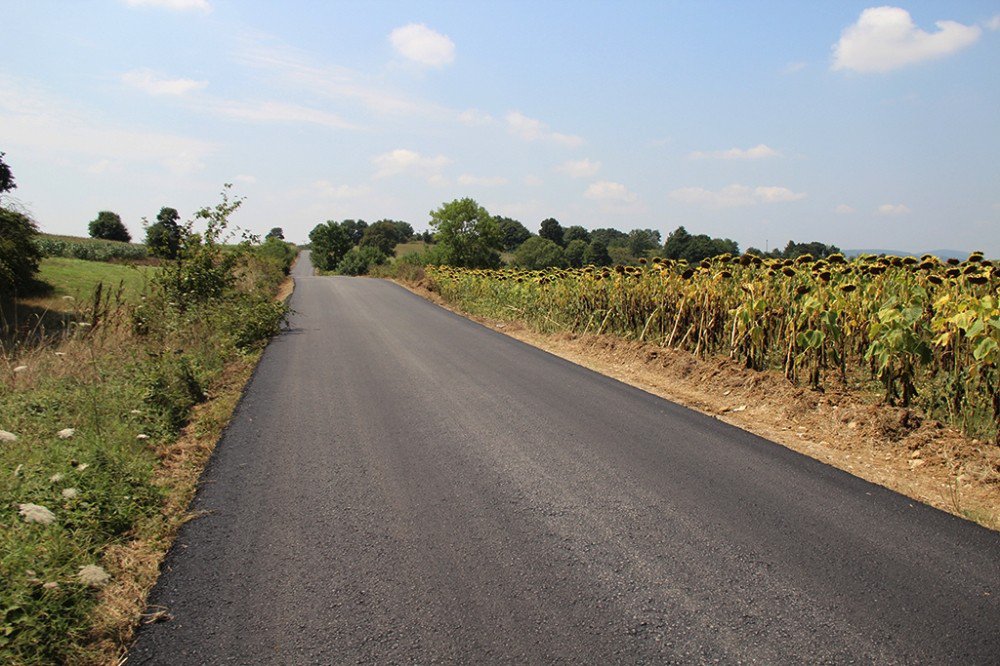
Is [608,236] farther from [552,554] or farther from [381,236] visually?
[552,554]

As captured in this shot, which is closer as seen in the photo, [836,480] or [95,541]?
[95,541]

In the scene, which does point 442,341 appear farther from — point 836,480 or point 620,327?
point 836,480

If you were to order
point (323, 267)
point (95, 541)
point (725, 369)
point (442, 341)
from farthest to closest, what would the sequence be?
point (323, 267) < point (442, 341) < point (725, 369) < point (95, 541)

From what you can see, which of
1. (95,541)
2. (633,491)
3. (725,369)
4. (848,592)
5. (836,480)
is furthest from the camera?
(725,369)

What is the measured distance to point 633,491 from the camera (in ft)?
13.8

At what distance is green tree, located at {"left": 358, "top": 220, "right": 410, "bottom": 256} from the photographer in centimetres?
12132

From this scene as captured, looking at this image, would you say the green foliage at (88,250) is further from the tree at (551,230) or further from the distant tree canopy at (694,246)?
the tree at (551,230)

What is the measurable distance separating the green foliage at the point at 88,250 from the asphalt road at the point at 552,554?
40560 millimetres

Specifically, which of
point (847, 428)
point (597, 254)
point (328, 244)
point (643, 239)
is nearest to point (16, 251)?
point (847, 428)

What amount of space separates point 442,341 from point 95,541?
8.78 metres

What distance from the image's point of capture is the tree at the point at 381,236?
121088 millimetres

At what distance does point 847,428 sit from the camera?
588 cm

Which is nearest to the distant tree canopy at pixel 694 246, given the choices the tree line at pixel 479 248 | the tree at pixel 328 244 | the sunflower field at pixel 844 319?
the tree line at pixel 479 248

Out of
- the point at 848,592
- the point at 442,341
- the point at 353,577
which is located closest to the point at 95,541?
the point at 353,577
